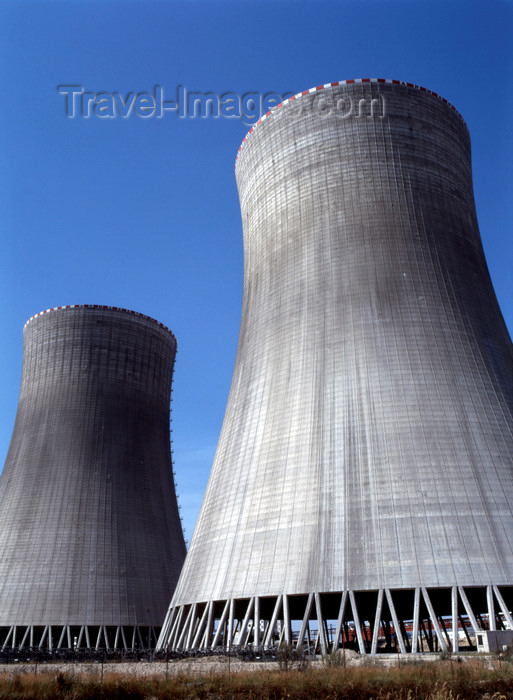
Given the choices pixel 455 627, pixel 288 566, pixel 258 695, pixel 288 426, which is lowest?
pixel 258 695

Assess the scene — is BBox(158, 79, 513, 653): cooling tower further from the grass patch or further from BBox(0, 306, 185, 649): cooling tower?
BBox(0, 306, 185, 649): cooling tower

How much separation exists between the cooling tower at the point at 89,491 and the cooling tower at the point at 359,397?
22.8 feet

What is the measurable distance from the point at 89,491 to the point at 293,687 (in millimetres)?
16613

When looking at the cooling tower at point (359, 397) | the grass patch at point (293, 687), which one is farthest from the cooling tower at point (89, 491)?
the grass patch at point (293, 687)

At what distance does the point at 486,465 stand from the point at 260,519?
15.2ft

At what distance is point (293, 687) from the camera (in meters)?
7.86

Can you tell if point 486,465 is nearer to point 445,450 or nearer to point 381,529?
point 445,450

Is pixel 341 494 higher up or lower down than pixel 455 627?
higher up

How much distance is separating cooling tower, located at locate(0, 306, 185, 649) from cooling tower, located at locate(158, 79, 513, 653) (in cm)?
695

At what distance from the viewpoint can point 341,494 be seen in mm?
13336

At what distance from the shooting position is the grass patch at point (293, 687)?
302 inches

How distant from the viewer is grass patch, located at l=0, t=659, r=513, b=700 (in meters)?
7.67

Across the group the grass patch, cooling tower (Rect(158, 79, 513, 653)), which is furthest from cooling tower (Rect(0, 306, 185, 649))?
the grass patch

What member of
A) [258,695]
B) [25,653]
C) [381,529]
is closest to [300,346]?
[381,529]
